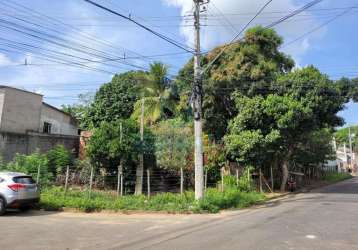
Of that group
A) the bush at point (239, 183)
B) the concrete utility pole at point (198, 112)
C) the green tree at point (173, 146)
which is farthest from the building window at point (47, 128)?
the concrete utility pole at point (198, 112)

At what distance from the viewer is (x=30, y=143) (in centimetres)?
2627

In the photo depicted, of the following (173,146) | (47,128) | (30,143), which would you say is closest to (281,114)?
(173,146)

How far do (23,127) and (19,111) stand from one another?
3.81 ft

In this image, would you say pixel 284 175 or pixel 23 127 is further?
pixel 23 127

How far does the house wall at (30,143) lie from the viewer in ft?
81.0

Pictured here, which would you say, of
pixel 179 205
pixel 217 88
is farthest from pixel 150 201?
pixel 217 88

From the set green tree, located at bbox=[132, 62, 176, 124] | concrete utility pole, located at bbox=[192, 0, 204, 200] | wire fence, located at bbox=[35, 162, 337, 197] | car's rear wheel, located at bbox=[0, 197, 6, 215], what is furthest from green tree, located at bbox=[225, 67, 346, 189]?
car's rear wheel, located at bbox=[0, 197, 6, 215]

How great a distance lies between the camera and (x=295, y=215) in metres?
14.3

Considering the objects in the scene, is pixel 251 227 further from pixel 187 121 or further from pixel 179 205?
pixel 187 121

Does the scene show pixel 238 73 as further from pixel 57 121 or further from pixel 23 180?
pixel 57 121

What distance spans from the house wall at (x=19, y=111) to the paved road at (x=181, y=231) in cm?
1256

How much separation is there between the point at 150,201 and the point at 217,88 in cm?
1148

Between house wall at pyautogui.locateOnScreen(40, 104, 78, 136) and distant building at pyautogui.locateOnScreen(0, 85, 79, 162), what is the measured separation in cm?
172

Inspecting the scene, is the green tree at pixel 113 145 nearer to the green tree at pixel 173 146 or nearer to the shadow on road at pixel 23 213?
the green tree at pixel 173 146
